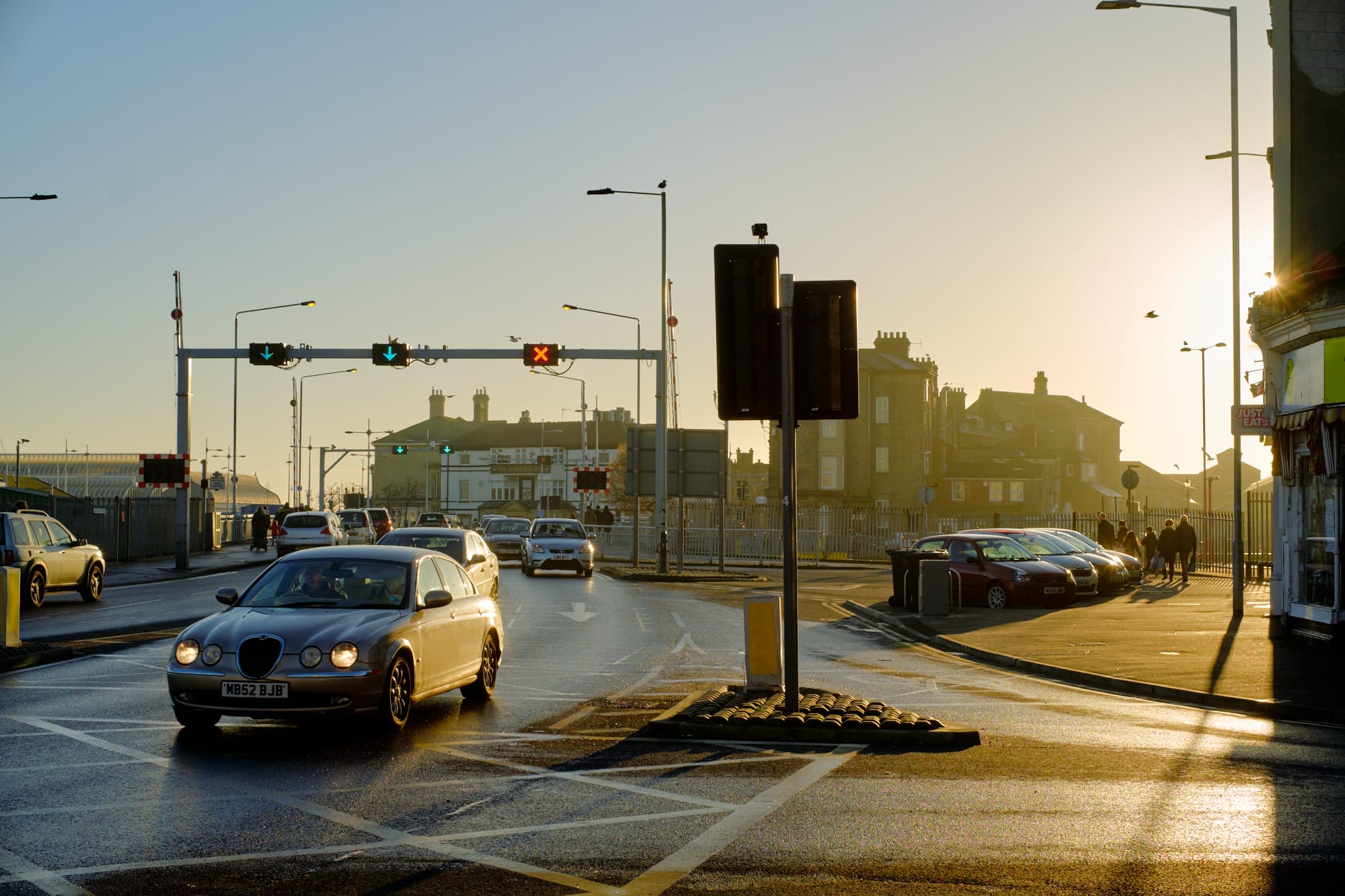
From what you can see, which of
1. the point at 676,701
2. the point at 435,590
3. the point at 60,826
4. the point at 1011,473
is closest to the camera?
the point at 60,826

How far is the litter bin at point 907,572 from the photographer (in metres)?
26.2

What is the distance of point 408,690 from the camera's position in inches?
436

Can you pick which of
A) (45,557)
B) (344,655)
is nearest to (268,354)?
(45,557)

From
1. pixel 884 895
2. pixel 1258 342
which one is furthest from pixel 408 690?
pixel 1258 342

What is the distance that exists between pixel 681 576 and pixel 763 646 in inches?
1011

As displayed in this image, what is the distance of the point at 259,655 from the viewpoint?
10320mm

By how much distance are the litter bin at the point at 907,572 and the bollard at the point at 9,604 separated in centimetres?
1529

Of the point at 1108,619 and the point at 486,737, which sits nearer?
the point at 486,737

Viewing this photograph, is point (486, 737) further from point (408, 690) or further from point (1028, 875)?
point (1028, 875)

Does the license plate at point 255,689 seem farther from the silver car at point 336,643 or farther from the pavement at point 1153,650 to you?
the pavement at point 1153,650

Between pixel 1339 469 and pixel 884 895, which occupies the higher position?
pixel 1339 469

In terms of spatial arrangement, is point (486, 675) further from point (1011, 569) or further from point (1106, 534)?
point (1106, 534)

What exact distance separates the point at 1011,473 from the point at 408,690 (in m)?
84.2

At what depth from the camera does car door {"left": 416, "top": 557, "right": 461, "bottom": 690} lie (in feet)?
37.6
